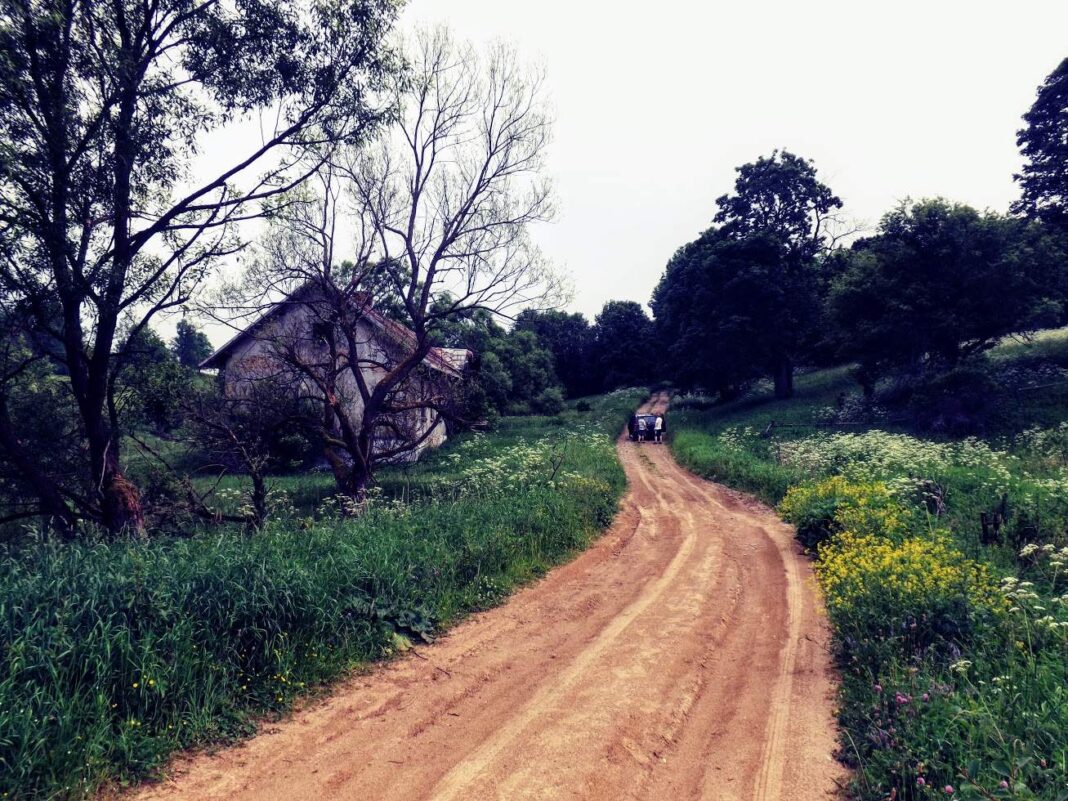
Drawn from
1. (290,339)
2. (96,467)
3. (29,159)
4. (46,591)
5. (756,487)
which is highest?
(29,159)

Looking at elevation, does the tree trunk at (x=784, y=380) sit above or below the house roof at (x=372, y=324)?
below

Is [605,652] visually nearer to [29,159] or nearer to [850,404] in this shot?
[29,159]

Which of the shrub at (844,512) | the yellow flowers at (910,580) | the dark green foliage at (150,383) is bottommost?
the shrub at (844,512)

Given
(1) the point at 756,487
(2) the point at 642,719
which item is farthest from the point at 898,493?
(2) the point at 642,719

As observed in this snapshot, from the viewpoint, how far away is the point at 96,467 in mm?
9352

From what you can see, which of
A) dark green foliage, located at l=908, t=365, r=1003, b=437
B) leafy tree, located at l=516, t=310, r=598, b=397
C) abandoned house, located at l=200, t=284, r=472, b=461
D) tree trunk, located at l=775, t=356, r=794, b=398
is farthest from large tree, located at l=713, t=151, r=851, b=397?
leafy tree, located at l=516, t=310, r=598, b=397

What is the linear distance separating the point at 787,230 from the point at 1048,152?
37.9ft

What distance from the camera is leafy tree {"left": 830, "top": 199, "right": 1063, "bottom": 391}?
22.0 meters

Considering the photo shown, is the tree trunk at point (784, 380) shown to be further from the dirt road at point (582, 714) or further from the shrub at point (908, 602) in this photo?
the shrub at point (908, 602)

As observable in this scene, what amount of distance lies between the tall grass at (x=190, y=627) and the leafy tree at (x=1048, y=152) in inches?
1245

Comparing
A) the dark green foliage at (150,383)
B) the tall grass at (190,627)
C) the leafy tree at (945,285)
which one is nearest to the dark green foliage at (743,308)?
the leafy tree at (945,285)

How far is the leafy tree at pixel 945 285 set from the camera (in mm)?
22031

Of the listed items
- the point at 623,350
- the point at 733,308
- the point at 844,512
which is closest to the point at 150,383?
the point at 844,512

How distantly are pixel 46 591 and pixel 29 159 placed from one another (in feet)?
18.5
